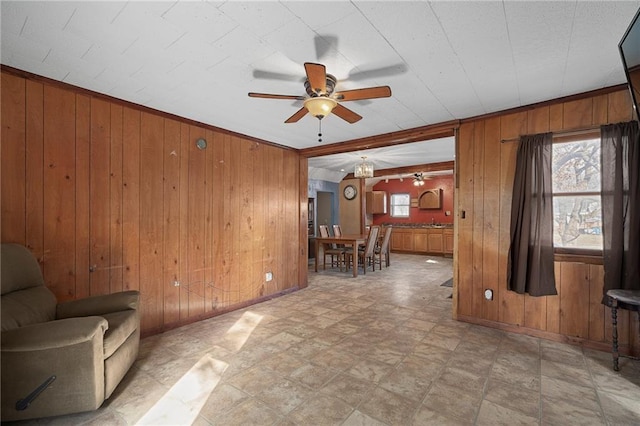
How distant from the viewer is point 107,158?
2639mm

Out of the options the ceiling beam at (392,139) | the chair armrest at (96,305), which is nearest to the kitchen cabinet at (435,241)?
the ceiling beam at (392,139)

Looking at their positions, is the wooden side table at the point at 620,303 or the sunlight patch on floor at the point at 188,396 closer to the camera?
the sunlight patch on floor at the point at 188,396

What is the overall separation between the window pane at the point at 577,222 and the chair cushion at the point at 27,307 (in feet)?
14.3

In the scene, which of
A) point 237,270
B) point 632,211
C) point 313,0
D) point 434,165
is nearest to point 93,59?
point 313,0

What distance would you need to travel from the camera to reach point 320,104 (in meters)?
2.12

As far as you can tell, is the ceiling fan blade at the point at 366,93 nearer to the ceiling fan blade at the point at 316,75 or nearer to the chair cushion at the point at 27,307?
the ceiling fan blade at the point at 316,75

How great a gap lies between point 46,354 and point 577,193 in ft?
14.1

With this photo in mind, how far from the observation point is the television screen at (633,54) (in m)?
1.47

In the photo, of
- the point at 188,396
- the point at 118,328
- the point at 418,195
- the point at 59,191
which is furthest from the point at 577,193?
the point at 418,195

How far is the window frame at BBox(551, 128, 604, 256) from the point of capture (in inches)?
104

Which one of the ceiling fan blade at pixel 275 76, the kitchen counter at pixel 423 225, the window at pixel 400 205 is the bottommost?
the kitchen counter at pixel 423 225

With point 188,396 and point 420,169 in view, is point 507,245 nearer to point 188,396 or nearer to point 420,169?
point 188,396

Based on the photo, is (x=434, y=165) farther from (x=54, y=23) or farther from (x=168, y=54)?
(x=54, y=23)

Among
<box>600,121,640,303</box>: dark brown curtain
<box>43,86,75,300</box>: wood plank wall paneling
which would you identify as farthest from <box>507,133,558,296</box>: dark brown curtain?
<box>43,86,75,300</box>: wood plank wall paneling
